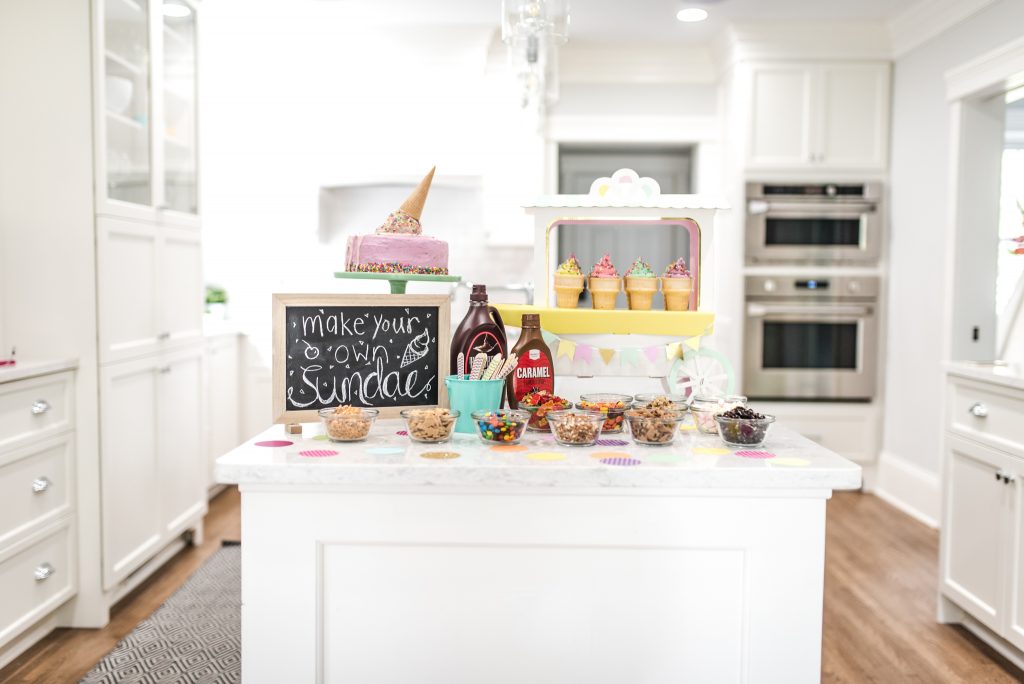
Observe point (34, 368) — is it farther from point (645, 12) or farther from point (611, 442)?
point (645, 12)

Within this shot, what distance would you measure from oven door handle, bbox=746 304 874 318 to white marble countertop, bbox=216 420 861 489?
3252 mm

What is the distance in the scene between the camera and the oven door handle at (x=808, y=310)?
15.4 ft

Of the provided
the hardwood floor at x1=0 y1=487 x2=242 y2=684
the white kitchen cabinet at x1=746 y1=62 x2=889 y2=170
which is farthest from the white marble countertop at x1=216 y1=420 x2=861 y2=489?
the white kitchen cabinet at x1=746 y1=62 x2=889 y2=170

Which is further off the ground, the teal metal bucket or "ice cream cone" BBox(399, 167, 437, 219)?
"ice cream cone" BBox(399, 167, 437, 219)

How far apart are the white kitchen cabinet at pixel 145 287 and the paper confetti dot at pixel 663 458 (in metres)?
2.03

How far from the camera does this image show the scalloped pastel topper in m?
2.09

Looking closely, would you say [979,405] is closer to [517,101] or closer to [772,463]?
[772,463]

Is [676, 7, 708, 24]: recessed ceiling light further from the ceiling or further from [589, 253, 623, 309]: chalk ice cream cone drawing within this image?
[589, 253, 623, 309]: chalk ice cream cone drawing

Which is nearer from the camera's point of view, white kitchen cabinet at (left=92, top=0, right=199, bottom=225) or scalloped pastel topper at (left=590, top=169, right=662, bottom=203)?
scalloped pastel topper at (left=590, top=169, right=662, bottom=203)

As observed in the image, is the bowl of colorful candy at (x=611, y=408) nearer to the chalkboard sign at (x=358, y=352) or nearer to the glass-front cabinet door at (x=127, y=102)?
the chalkboard sign at (x=358, y=352)

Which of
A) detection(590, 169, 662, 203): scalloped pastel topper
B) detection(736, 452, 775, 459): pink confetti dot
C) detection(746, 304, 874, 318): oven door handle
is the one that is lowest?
detection(736, 452, 775, 459): pink confetti dot

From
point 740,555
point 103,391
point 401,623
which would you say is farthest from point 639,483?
point 103,391

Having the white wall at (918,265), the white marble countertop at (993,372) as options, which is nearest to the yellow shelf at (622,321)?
the white marble countertop at (993,372)

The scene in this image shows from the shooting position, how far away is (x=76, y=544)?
2758 mm
